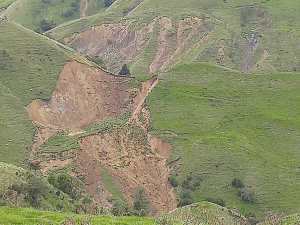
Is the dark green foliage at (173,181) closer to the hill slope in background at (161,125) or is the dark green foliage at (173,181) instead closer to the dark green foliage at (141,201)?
the hill slope in background at (161,125)

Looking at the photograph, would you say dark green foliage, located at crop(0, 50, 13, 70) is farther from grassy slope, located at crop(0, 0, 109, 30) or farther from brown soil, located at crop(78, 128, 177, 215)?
grassy slope, located at crop(0, 0, 109, 30)

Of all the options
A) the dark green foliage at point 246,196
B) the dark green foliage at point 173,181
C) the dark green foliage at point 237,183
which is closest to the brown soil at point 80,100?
the dark green foliage at point 173,181

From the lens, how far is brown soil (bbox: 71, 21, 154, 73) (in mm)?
114062

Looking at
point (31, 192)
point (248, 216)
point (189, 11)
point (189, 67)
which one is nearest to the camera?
point (31, 192)

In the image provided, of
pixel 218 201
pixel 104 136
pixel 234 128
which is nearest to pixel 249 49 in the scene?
pixel 234 128

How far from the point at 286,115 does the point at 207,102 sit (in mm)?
11430

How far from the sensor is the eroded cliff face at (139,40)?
109125mm

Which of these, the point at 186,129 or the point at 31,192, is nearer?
the point at 31,192

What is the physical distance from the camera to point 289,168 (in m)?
54.7

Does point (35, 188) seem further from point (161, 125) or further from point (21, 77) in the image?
point (21, 77)

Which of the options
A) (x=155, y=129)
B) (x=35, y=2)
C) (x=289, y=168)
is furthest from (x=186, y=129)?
(x=35, y=2)

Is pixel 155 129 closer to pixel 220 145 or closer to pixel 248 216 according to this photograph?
pixel 220 145

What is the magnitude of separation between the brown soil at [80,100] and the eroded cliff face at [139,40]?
28.5 m

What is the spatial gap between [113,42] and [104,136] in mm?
60374
